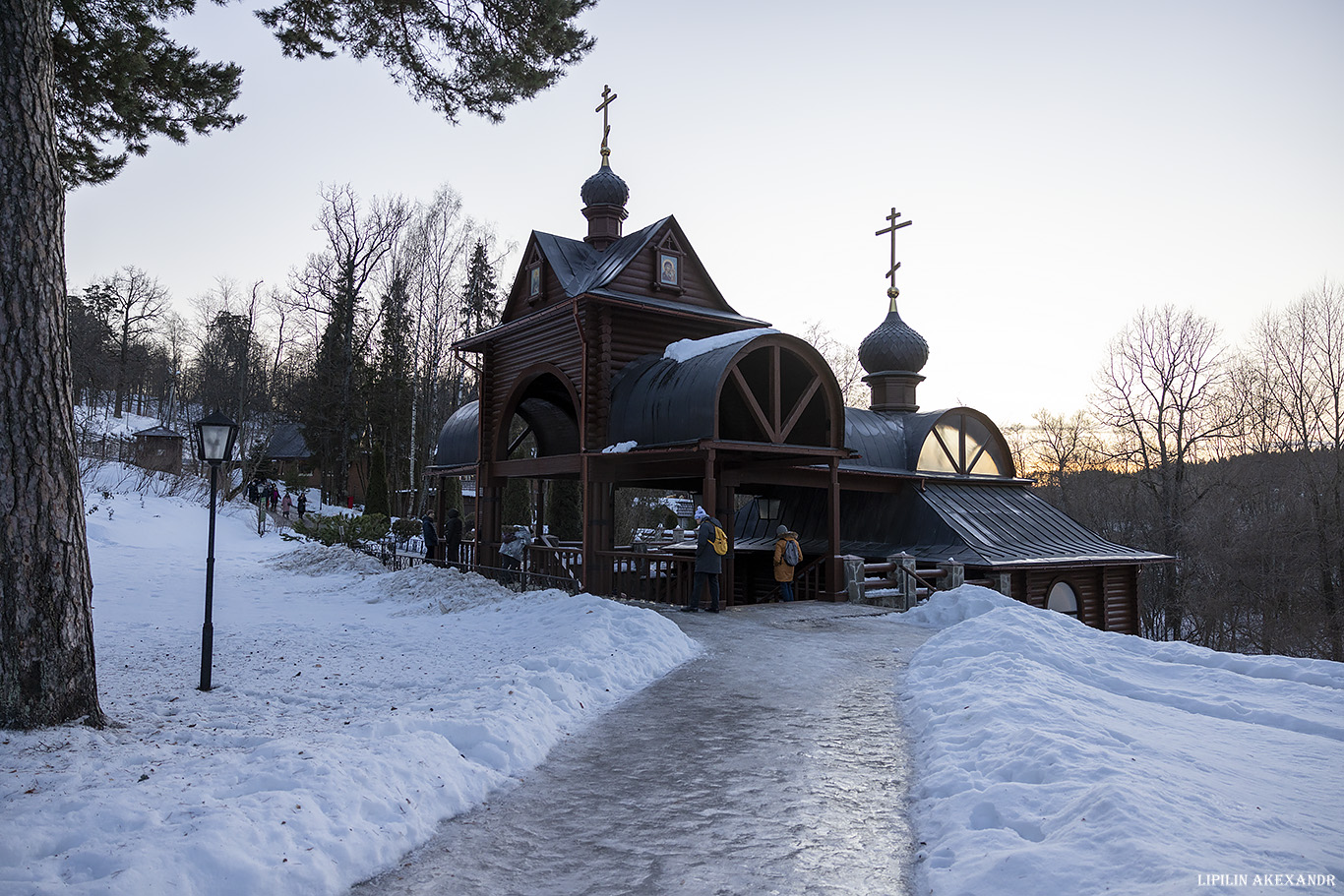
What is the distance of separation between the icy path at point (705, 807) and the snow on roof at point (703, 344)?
22.7 ft

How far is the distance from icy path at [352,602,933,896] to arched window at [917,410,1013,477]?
50.1ft

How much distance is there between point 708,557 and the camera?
1311 cm

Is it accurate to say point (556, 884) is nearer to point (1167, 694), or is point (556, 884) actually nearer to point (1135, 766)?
point (1135, 766)

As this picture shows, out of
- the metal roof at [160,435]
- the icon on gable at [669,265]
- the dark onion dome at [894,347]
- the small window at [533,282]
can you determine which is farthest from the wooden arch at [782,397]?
the metal roof at [160,435]

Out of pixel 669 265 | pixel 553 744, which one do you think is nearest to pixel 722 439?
pixel 669 265

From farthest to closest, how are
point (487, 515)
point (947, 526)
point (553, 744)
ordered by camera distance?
1. point (947, 526)
2. point (487, 515)
3. point (553, 744)

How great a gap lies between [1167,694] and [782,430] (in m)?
7.94

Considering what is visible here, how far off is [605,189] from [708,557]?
9.57 m

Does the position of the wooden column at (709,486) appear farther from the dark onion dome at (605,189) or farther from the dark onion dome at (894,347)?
the dark onion dome at (894,347)

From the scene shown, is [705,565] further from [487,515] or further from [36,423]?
[36,423]

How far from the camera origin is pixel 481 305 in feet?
137

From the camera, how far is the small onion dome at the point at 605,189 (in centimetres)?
1867

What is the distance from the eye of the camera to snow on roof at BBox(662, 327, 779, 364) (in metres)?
13.9

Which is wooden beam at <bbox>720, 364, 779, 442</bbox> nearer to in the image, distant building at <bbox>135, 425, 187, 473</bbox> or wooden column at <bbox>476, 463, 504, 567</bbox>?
wooden column at <bbox>476, 463, 504, 567</bbox>
